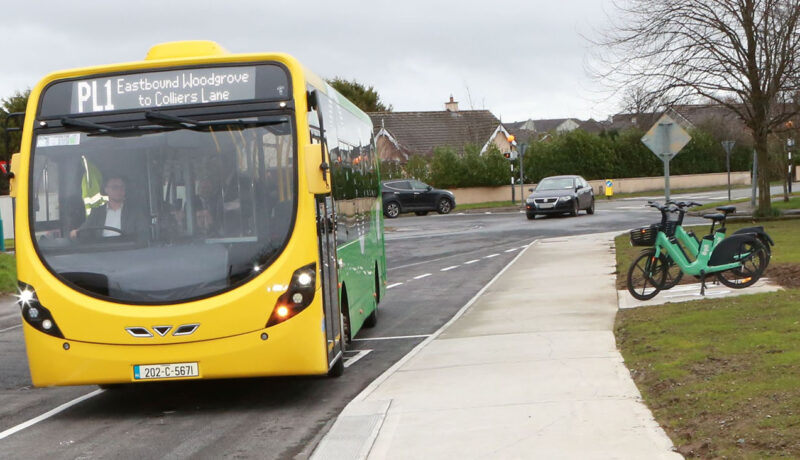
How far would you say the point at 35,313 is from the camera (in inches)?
354

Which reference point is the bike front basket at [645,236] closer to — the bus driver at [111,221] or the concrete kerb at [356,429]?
the concrete kerb at [356,429]

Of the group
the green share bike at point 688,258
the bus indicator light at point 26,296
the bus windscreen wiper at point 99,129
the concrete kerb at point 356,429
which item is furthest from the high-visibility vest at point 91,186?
the green share bike at point 688,258

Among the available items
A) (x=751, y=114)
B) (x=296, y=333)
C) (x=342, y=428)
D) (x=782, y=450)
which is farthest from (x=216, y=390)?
(x=751, y=114)

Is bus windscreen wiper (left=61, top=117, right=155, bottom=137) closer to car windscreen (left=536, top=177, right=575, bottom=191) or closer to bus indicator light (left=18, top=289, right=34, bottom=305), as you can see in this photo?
bus indicator light (left=18, top=289, right=34, bottom=305)

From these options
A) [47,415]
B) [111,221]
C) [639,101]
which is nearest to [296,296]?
[111,221]

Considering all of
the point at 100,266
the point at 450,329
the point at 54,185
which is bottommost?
the point at 450,329

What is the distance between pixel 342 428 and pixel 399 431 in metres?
0.49

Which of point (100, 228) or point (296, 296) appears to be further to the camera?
point (100, 228)

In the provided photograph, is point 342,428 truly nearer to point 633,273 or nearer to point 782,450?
point 782,450

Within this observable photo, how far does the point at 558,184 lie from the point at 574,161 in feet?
71.5

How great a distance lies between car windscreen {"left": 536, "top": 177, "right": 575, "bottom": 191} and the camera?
41.2 meters

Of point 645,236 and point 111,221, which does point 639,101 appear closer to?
point 645,236

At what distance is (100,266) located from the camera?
9.00 meters

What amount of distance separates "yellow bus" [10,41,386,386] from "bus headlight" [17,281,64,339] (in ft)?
0.04
